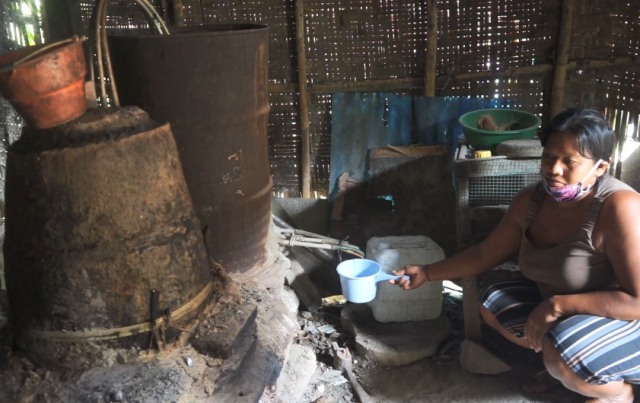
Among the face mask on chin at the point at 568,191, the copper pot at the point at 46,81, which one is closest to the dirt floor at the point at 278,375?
the copper pot at the point at 46,81

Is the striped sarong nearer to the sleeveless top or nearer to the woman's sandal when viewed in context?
the sleeveless top

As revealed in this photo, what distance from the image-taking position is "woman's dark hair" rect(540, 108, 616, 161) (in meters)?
2.19

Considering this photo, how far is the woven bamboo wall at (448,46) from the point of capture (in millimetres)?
4555

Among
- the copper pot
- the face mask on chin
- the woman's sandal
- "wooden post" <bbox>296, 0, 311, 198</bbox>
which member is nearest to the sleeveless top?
the face mask on chin

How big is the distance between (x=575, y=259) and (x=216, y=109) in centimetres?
186

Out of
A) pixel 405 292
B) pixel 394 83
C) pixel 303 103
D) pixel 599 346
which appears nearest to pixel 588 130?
pixel 599 346

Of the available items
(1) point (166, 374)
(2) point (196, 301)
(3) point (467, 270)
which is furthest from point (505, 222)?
(1) point (166, 374)

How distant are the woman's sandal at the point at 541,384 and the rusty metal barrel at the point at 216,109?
169 centimetres

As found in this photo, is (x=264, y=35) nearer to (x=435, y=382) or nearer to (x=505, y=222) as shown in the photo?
(x=505, y=222)

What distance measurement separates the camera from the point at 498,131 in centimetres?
349

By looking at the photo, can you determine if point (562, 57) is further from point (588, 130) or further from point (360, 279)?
point (360, 279)

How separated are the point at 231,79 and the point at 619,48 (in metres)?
3.54

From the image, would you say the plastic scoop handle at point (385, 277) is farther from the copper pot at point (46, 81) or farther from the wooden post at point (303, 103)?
the wooden post at point (303, 103)

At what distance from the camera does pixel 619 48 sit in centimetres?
456
